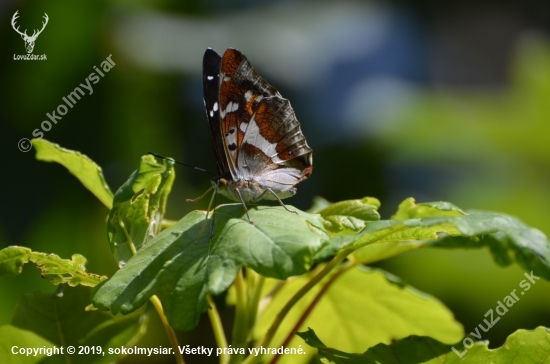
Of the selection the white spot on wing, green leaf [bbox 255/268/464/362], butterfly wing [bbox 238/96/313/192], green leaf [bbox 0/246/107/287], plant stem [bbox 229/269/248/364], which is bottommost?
green leaf [bbox 255/268/464/362]

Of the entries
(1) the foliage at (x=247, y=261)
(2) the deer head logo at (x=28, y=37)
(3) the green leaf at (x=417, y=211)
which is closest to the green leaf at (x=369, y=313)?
(1) the foliage at (x=247, y=261)

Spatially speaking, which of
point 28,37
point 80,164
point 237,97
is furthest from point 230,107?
point 28,37

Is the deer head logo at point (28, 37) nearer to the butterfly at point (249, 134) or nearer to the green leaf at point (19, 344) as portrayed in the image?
the butterfly at point (249, 134)

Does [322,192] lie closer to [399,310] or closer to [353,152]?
[353,152]

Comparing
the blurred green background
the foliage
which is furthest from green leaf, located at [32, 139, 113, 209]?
the blurred green background

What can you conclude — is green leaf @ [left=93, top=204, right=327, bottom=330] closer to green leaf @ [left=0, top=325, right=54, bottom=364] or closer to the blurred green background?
green leaf @ [left=0, top=325, right=54, bottom=364]

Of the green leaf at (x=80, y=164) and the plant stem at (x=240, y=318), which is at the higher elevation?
the green leaf at (x=80, y=164)
